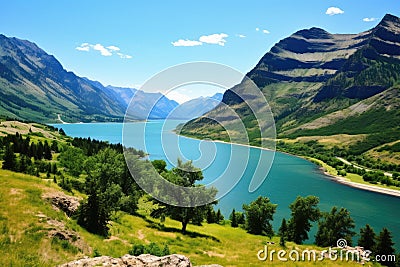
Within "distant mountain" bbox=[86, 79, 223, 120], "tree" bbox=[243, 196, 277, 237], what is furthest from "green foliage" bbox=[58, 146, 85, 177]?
"distant mountain" bbox=[86, 79, 223, 120]

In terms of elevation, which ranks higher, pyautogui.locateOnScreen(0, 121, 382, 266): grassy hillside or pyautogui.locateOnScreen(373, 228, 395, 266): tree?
pyautogui.locateOnScreen(0, 121, 382, 266): grassy hillside

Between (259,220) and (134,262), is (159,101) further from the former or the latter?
(259,220)

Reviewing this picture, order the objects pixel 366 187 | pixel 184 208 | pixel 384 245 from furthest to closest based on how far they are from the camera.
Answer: pixel 366 187 → pixel 384 245 → pixel 184 208

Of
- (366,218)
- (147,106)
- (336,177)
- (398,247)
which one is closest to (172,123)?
(147,106)

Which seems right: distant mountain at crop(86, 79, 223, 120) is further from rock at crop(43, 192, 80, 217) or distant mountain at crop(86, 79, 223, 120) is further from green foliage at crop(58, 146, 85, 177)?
green foliage at crop(58, 146, 85, 177)

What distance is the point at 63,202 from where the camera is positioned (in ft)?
82.6

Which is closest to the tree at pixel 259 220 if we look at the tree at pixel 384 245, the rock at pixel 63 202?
the tree at pixel 384 245

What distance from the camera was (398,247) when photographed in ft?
192

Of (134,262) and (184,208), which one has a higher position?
(134,262)

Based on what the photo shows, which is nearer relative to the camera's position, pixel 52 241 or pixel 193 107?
pixel 193 107

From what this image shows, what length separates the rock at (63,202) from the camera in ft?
79.4

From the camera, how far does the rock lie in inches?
953

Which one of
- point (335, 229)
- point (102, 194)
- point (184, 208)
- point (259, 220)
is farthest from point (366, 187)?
point (102, 194)

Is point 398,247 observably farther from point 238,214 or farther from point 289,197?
point 289,197
